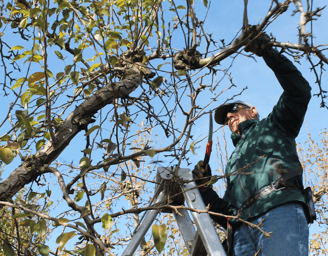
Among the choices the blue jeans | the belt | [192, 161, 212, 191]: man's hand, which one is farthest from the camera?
[192, 161, 212, 191]: man's hand

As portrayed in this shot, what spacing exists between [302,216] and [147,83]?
60.9 inches

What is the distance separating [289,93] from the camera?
269cm

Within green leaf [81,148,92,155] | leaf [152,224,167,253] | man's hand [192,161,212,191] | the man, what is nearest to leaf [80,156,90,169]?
green leaf [81,148,92,155]

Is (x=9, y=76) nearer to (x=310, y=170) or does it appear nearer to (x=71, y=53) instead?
(x=71, y=53)

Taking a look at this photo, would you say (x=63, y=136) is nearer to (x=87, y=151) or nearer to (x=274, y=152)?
(x=87, y=151)

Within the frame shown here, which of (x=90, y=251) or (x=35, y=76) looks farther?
(x=35, y=76)

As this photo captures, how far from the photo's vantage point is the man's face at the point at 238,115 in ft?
10.9

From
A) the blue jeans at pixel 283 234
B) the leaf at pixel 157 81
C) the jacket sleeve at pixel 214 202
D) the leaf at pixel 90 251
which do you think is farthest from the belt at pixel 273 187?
the leaf at pixel 90 251

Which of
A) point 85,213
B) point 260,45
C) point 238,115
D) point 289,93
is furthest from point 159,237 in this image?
point 238,115

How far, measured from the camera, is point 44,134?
239cm

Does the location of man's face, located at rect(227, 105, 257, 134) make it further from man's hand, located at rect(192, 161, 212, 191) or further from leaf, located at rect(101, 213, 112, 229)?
leaf, located at rect(101, 213, 112, 229)

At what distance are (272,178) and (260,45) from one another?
3.07ft

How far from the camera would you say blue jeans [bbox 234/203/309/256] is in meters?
2.19

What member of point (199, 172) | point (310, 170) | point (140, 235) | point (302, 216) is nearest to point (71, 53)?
point (199, 172)
